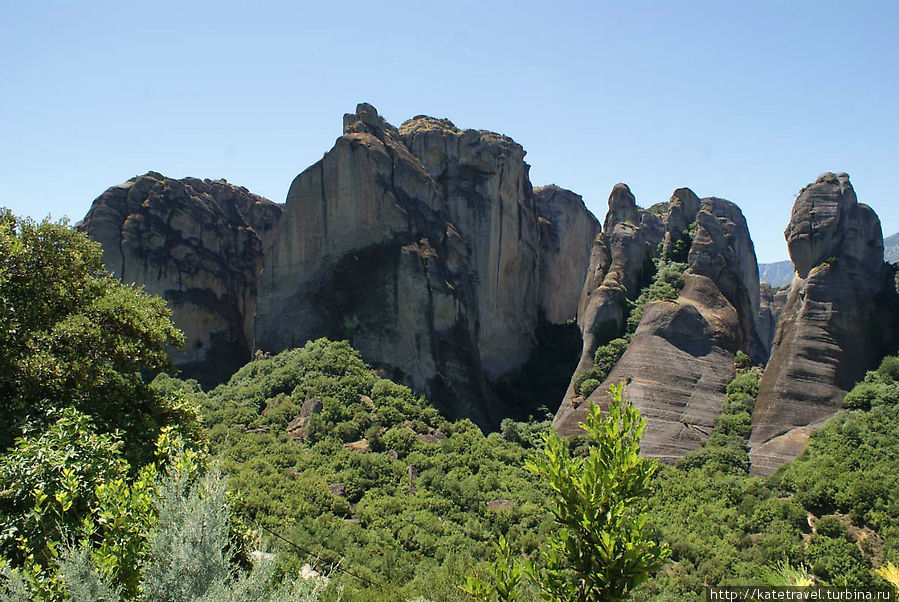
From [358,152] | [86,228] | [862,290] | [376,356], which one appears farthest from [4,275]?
[86,228]

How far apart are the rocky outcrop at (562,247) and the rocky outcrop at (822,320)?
27.8 m

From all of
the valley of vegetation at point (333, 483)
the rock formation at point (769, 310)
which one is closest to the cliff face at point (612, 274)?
the valley of vegetation at point (333, 483)

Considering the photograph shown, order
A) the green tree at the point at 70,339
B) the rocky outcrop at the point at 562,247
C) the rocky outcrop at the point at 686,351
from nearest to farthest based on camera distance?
the green tree at the point at 70,339 < the rocky outcrop at the point at 686,351 < the rocky outcrop at the point at 562,247

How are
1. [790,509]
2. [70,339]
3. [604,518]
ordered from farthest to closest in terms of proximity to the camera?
[790,509] < [70,339] < [604,518]

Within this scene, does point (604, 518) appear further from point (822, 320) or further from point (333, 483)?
point (822, 320)

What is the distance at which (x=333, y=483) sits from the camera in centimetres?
3259

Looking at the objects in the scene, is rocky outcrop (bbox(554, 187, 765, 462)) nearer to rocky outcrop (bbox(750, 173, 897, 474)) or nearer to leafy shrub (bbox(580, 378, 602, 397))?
leafy shrub (bbox(580, 378, 602, 397))

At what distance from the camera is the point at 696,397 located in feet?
120

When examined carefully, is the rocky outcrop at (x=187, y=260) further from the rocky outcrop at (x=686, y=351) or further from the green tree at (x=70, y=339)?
the green tree at (x=70, y=339)

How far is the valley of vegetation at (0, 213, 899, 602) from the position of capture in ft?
33.1

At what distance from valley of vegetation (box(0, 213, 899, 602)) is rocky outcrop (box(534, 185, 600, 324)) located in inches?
734

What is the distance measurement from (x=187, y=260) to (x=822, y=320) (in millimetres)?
45809

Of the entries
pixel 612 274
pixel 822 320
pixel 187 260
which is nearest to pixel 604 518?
pixel 822 320

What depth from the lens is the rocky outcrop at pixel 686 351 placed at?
35.5m
